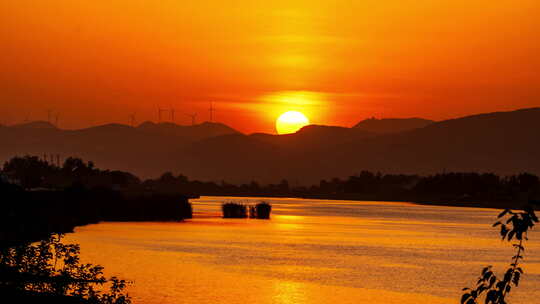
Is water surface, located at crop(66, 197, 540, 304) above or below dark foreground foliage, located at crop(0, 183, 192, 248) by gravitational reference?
below

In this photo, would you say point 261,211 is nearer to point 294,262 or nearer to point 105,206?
point 105,206

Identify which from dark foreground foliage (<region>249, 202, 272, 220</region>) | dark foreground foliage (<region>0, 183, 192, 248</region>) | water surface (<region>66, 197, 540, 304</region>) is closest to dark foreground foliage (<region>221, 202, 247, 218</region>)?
dark foreground foliage (<region>249, 202, 272, 220</region>)

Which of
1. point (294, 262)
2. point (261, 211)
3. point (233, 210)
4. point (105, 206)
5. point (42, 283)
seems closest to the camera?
point (42, 283)

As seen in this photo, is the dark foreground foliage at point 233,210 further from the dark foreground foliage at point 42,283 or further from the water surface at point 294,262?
the dark foreground foliage at point 42,283

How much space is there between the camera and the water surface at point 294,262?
5234cm

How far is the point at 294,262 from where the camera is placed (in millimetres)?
73188

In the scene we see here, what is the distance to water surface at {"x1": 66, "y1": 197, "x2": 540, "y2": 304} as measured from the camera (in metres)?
52.3

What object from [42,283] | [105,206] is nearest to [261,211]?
[105,206]

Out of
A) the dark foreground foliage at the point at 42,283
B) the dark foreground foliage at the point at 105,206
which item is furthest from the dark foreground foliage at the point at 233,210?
the dark foreground foliage at the point at 42,283

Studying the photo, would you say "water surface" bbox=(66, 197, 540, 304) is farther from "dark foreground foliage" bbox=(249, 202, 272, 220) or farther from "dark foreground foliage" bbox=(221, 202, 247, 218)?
"dark foreground foliage" bbox=(249, 202, 272, 220)

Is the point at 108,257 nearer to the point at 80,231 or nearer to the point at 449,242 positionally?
the point at 80,231

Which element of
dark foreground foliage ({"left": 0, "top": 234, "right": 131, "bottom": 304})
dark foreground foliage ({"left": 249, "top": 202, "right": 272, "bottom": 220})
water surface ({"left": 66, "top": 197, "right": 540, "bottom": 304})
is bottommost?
water surface ({"left": 66, "top": 197, "right": 540, "bottom": 304})

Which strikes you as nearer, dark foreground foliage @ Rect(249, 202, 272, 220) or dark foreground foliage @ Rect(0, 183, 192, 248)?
dark foreground foliage @ Rect(0, 183, 192, 248)

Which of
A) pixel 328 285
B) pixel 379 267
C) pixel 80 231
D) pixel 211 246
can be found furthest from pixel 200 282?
pixel 80 231
